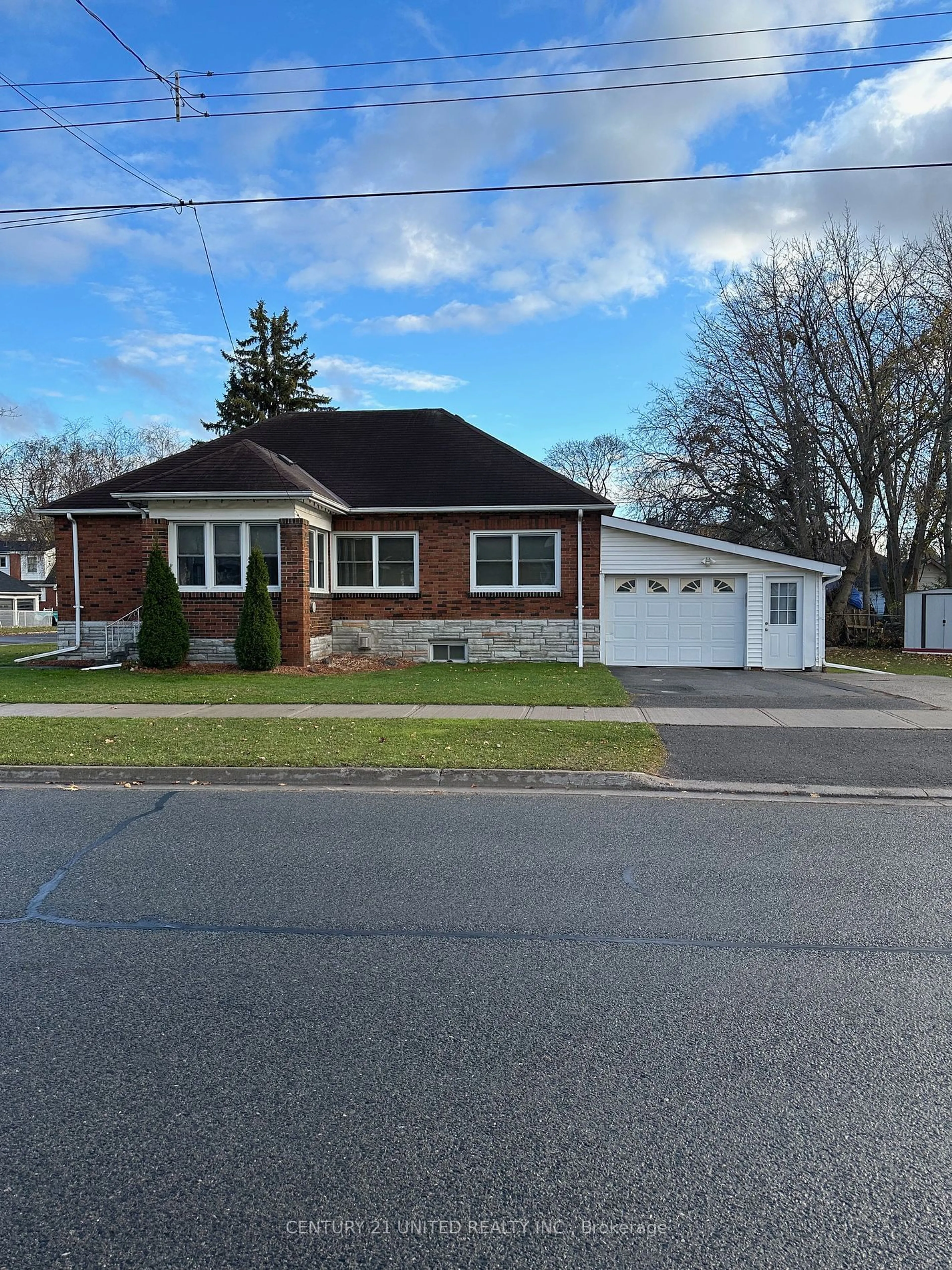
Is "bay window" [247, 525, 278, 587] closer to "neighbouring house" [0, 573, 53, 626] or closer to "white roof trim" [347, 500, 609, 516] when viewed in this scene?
A: "white roof trim" [347, 500, 609, 516]

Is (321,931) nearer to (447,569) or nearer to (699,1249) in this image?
(699,1249)

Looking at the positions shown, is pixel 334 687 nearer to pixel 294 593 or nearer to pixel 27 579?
pixel 294 593

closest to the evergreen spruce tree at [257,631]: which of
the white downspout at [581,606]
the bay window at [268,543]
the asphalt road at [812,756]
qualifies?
the bay window at [268,543]

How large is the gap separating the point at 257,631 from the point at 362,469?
19.5 ft

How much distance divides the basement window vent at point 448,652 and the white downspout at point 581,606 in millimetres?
2690

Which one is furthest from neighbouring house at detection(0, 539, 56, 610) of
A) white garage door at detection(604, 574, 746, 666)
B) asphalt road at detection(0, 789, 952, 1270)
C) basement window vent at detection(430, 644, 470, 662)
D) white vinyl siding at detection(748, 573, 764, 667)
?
asphalt road at detection(0, 789, 952, 1270)

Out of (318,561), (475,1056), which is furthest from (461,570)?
(475,1056)

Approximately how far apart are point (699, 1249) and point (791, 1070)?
1.00 metres

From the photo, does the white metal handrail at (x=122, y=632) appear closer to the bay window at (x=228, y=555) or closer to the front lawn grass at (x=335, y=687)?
the front lawn grass at (x=335, y=687)

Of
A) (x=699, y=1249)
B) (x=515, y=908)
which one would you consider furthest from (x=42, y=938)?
(x=699, y=1249)

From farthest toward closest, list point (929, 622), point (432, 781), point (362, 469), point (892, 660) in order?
1. point (929, 622)
2. point (892, 660)
3. point (362, 469)
4. point (432, 781)

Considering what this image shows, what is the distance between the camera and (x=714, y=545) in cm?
1852

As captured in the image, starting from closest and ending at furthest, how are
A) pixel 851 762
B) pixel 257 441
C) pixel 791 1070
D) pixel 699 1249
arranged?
1. pixel 699 1249
2. pixel 791 1070
3. pixel 851 762
4. pixel 257 441

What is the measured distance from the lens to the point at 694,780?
7.57 meters
